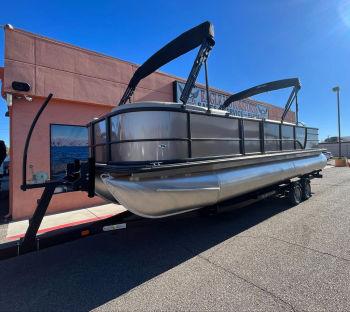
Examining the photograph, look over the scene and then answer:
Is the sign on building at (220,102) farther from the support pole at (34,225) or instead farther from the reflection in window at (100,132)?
the support pole at (34,225)

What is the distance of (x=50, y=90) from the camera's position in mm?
7148

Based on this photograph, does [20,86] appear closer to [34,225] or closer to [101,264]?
[34,225]

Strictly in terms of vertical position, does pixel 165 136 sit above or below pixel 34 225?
above

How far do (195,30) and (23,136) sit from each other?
5225 millimetres

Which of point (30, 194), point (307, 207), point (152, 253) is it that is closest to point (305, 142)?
point (307, 207)

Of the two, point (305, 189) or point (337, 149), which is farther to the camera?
point (337, 149)

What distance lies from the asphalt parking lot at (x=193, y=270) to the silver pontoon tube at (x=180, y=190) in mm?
815

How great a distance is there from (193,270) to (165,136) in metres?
1.89

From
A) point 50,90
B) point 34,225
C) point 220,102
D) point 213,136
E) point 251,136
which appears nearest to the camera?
point 34,225

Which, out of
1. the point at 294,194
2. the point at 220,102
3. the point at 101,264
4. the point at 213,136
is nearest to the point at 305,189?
the point at 294,194

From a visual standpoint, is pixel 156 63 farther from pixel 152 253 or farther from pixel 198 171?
pixel 152 253

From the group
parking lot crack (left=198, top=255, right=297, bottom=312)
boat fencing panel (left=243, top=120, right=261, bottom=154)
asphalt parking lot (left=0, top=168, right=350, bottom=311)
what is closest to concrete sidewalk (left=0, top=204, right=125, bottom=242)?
asphalt parking lot (left=0, top=168, right=350, bottom=311)

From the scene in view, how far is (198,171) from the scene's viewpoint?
4035mm

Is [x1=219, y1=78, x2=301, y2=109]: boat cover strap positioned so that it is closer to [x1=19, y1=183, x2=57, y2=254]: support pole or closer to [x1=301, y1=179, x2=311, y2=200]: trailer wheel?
[x1=301, y1=179, x2=311, y2=200]: trailer wheel
